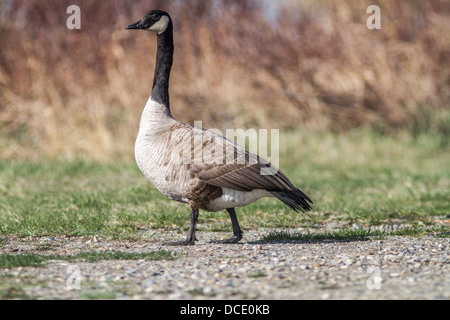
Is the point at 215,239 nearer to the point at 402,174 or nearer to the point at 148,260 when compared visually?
the point at 148,260

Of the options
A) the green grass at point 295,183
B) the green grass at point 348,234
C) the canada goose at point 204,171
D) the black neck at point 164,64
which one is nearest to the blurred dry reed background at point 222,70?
the green grass at point 295,183

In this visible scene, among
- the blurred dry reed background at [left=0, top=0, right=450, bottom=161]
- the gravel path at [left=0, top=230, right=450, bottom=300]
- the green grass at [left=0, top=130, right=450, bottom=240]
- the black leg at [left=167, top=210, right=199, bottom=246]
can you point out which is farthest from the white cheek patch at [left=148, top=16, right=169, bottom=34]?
the blurred dry reed background at [left=0, top=0, right=450, bottom=161]

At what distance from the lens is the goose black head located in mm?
7676

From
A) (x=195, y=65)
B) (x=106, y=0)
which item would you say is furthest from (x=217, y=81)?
(x=106, y=0)

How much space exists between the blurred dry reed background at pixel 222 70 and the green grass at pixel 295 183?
37.5 inches

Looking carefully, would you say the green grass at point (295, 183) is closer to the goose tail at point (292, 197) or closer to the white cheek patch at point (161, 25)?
the goose tail at point (292, 197)

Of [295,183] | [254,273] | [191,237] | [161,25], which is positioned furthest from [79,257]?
[295,183]

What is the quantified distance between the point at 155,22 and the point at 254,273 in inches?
145

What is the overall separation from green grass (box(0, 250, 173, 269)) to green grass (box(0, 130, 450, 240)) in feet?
4.24

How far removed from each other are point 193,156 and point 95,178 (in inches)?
233

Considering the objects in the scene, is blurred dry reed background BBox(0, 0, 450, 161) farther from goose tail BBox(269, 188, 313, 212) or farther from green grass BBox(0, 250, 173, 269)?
green grass BBox(0, 250, 173, 269)

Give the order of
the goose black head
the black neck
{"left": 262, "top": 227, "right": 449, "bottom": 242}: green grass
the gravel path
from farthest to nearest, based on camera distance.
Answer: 1. the goose black head
2. the black neck
3. {"left": 262, "top": 227, "right": 449, "bottom": 242}: green grass
4. the gravel path

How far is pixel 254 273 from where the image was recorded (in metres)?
5.36

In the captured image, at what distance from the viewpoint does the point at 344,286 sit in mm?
4918
